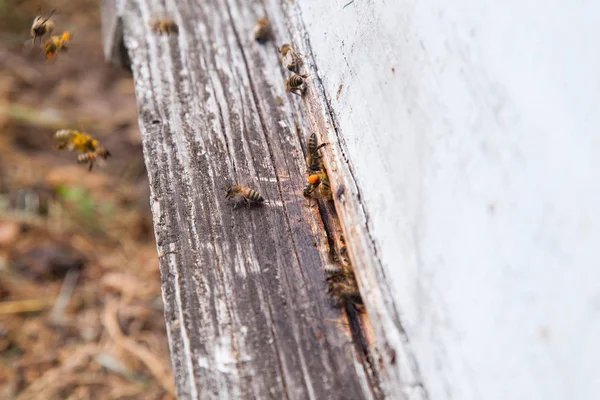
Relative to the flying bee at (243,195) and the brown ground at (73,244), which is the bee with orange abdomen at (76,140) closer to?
the brown ground at (73,244)

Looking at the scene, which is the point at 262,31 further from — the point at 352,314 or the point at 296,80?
the point at 352,314

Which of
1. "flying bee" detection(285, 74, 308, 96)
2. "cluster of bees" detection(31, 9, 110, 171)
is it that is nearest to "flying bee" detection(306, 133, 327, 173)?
"flying bee" detection(285, 74, 308, 96)

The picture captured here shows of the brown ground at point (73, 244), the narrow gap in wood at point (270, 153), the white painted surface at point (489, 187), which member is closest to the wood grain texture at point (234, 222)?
the narrow gap in wood at point (270, 153)

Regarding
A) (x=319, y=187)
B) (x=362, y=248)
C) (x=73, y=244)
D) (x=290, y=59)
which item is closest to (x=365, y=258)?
(x=362, y=248)

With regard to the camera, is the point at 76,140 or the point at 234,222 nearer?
the point at 234,222

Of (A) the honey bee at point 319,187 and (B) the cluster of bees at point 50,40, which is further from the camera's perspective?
(B) the cluster of bees at point 50,40

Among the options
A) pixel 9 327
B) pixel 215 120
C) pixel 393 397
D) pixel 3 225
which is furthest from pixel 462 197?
pixel 3 225
